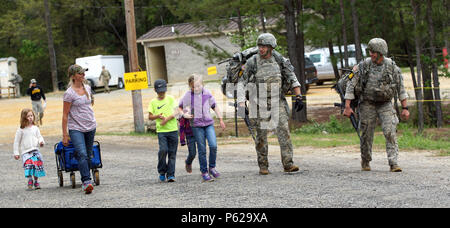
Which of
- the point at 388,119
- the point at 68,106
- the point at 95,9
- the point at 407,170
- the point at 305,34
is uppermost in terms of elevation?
the point at 95,9

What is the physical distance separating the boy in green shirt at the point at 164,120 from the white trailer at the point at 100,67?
3629 cm

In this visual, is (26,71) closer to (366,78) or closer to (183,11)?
(183,11)

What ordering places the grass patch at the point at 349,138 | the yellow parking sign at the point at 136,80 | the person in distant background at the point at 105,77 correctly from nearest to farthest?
the grass patch at the point at 349,138 < the yellow parking sign at the point at 136,80 < the person in distant background at the point at 105,77

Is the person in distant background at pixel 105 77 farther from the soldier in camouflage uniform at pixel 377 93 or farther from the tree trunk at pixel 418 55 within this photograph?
the soldier in camouflage uniform at pixel 377 93

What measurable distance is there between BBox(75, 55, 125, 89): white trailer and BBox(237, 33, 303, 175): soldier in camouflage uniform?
36662 millimetres

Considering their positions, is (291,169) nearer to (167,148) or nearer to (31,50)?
(167,148)

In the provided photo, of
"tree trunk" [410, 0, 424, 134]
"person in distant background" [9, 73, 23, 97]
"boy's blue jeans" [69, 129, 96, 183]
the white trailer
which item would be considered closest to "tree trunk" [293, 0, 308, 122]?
"tree trunk" [410, 0, 424, 134]

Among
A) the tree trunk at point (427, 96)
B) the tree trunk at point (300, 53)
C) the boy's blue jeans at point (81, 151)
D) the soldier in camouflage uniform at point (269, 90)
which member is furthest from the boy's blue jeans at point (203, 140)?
the tree trunk at point (300, 53)

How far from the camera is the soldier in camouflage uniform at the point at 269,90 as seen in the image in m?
9.39

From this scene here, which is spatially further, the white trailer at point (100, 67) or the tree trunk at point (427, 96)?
the white trailer at point (100, 67)

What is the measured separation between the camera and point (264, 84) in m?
9.43

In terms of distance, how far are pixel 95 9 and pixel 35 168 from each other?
153ft

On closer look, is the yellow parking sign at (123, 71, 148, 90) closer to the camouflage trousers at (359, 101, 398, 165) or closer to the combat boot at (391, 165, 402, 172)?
the camouflage trousers at (359, 101, 398, 165)
